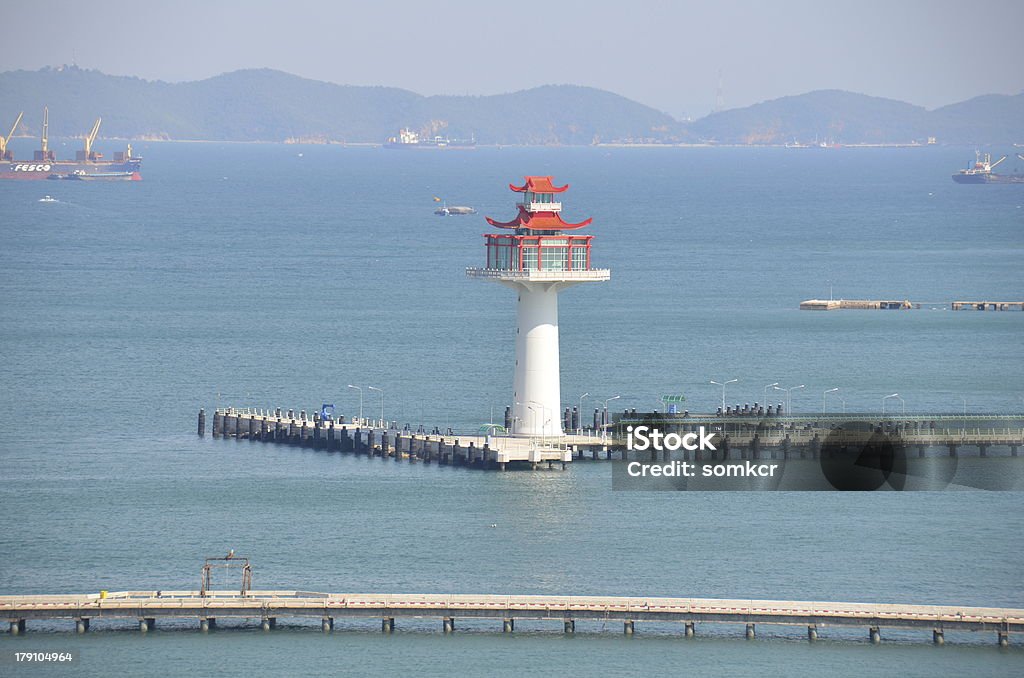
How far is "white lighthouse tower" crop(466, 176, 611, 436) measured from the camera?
79.4 m

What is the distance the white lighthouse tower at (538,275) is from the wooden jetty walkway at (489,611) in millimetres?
21810

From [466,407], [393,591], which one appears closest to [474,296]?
[466,407]

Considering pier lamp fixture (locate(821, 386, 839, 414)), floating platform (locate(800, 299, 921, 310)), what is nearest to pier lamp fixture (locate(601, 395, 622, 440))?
pier lamp fixture (locate(821, 386, 839, 414))

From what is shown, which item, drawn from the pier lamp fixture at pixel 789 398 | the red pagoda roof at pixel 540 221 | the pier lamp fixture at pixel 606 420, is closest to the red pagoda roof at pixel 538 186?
the red pagoda roof at pixel 540 221

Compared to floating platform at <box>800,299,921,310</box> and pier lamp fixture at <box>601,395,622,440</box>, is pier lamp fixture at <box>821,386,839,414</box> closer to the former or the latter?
pier lamp fixture at <box>601,395,622,440</box>

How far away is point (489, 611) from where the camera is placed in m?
58.7

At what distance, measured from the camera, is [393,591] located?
206 ft

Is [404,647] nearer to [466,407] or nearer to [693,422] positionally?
[693,422]

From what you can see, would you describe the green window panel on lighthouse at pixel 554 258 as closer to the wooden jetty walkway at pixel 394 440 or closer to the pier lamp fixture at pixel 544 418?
the pier lamp fixture at pixel 544 418

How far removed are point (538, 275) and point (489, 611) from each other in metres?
22.6

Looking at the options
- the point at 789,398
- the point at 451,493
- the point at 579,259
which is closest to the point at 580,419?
the point at 579,259

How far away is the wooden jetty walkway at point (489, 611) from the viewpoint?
190ft

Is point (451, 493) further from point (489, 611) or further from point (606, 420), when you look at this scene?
point (489, 611)

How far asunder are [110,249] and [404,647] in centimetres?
13357
